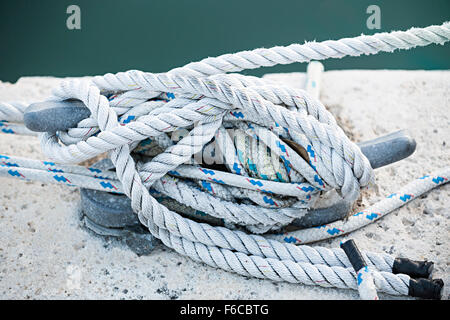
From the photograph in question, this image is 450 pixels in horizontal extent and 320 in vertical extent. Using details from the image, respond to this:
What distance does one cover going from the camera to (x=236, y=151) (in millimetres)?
1169

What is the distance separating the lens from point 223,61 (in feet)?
3.70

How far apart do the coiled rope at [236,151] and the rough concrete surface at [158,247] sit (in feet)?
0.18

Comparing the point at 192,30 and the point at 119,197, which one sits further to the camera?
the point at 192,30

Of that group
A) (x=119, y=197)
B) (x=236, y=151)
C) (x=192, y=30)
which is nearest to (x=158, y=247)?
(x=119, y=197)

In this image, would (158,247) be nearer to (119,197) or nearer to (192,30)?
(119,197)

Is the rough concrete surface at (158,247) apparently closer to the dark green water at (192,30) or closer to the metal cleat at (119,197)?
the metal cleat at (119,197)

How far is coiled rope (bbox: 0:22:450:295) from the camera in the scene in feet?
3.58

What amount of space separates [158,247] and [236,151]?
34 cm

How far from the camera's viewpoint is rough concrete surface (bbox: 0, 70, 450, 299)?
3.65ft

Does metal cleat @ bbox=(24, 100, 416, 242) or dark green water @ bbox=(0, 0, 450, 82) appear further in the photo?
dark green water @ bbox=(0, 0, 450, 82)

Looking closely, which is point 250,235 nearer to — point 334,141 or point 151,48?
point 334,141

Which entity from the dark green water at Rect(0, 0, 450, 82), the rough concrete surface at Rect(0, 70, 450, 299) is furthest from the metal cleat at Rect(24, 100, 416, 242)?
the dark green water at Rect(0, 0, 450, 82)

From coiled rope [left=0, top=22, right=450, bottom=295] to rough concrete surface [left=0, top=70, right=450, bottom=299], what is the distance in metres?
0.05

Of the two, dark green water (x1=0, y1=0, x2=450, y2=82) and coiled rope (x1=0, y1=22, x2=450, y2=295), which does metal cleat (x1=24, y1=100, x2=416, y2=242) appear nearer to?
coiled rope (x1=0, y1=22, x2=450, y2=295)
